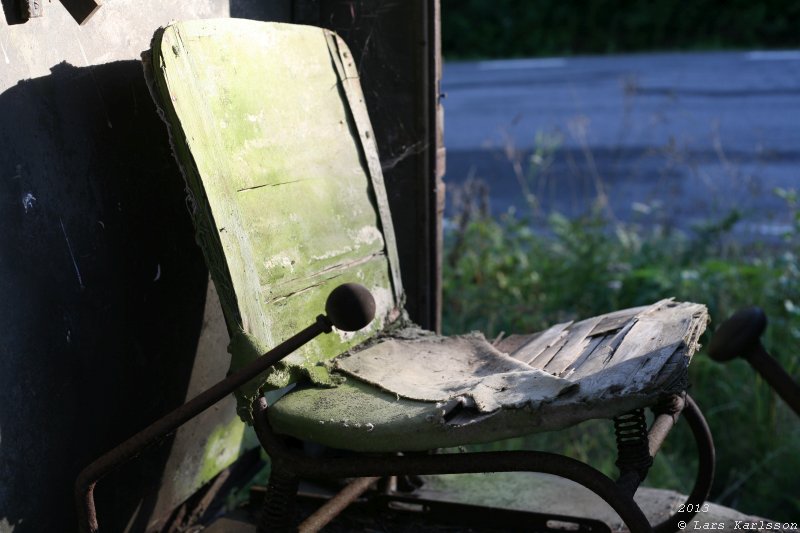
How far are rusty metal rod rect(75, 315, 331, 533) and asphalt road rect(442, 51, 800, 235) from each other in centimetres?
264

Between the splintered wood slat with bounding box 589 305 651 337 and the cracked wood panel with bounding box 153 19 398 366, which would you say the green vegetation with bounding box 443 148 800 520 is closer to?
the splintered wood slat with bounding box 589 305 651 337

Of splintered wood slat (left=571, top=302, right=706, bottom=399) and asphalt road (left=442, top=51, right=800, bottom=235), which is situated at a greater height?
splintered wood slat (left=571, top=302, right=706, bottom=399)

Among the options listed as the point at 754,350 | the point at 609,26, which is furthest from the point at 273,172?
the point at 609,26

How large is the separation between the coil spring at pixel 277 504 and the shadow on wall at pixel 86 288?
36 cm

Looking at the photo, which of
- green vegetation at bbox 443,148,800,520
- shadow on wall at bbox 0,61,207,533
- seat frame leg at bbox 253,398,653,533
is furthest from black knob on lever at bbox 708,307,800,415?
green vegetation at bbox 443,148,800,520

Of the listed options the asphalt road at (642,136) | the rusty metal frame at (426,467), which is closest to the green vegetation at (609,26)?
the asphalt road at (642,136)

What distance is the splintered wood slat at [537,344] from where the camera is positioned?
196cm

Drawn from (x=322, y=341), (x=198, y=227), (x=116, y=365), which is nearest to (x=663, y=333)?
(x=322, y=341)

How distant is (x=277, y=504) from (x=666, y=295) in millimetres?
2069

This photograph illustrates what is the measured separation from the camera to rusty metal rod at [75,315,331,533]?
157cm

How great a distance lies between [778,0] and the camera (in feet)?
36.5

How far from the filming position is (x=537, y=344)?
2.04 meters

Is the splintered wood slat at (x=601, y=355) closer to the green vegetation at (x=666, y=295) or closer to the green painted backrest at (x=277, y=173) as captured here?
the green painted backrest at (x=277, y=173)

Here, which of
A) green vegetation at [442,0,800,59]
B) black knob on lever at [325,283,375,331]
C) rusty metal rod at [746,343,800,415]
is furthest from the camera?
green vegetation at [442,0,800,59]
